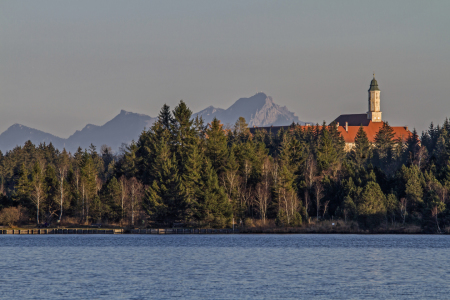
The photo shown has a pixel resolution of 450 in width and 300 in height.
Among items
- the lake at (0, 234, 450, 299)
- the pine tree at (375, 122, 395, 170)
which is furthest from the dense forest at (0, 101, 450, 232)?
the pine tree at (375, 122, 395, 170)

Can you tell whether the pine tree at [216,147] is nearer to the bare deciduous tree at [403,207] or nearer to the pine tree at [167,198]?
the pine tree at [167,198]

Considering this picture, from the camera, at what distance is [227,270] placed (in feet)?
146

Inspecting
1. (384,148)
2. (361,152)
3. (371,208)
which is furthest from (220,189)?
(384,148)

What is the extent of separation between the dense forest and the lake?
1582cm

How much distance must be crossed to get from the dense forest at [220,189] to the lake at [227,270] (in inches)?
623

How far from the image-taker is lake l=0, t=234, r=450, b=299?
112ft

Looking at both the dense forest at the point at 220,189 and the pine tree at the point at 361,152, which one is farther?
the pine tree at the point at 361,152

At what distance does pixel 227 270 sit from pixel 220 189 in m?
46.4

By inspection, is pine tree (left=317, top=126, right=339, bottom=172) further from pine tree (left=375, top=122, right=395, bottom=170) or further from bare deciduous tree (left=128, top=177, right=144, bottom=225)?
bare deciduous tree (left=128, top=177, right=144, bottom=225)

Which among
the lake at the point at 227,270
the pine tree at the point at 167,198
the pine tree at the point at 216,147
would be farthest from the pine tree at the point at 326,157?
the lake at the point at 227,270

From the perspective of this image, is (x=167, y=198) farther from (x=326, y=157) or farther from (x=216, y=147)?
(x=326, y=157)

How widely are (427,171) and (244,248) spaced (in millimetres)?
48145

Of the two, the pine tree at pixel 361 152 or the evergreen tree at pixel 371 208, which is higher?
the pine tree at pixel 361 152

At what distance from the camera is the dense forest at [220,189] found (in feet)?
293
